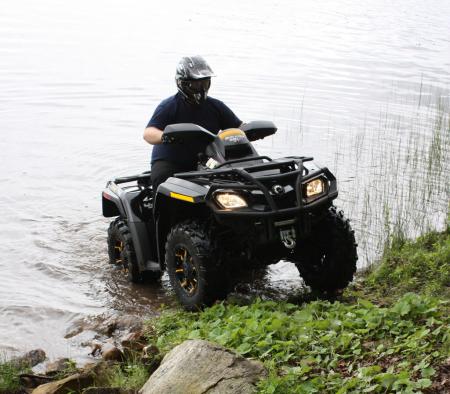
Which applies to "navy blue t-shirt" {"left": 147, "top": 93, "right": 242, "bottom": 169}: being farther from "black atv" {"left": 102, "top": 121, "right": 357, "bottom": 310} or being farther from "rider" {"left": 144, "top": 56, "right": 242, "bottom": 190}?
"black atv" {"left": 102, "top": 121, "right": 357, "bottom": 310}

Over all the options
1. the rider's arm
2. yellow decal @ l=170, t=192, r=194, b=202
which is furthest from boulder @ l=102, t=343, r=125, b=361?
the rider's arm

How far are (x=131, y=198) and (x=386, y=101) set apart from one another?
32.7ft

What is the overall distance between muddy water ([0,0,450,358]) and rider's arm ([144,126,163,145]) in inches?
58.6

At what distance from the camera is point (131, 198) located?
26.4 feet

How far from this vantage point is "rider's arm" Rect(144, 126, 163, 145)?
7613 mm

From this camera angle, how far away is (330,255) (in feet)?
23.2

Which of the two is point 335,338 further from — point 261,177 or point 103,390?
point 261,177

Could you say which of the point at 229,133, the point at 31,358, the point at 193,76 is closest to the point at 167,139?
the point at 229,133

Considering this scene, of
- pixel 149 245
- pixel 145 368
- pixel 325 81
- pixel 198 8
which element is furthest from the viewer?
pixel 198 8

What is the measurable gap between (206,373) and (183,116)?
3.40 m

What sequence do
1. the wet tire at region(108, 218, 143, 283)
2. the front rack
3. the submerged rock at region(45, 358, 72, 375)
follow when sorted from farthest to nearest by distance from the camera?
the wet tire at region(108, 218, 143, 283) → the front rack → the submerged rock at region(45, 358, 72, 375)

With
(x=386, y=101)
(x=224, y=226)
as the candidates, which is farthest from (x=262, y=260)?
(x=386, y=101)

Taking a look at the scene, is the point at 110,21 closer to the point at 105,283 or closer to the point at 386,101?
the point at 386,101

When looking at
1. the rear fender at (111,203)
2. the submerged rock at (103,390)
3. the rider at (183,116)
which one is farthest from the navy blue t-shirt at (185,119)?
the submerged rock at (103,390)
